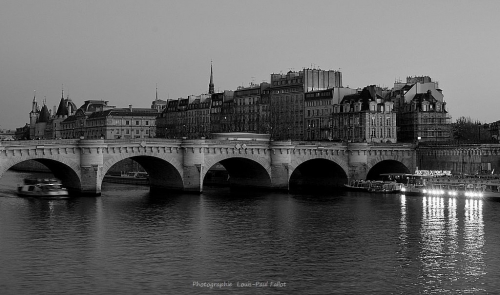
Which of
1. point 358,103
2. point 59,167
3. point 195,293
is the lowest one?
point 195,293

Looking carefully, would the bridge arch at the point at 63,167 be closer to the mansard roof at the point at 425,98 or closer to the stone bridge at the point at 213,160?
the stone bridge at the point at 213,160

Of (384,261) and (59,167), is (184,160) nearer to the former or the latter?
(59,167)

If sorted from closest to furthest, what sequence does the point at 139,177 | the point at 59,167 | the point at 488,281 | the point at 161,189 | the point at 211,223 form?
the point at 488,281 → the point at 211,223 → the point at 59,167 → the point at 161,189 → the point at 139,177

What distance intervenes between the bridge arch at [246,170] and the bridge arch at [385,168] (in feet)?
61.0

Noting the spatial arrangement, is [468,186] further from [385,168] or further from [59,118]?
[59,118]

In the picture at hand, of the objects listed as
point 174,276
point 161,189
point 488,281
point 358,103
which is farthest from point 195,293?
point 358,103

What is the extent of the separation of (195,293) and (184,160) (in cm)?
4567

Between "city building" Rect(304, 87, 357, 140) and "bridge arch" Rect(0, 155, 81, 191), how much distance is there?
56.4 metres

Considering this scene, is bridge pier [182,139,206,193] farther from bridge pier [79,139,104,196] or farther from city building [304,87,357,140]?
city building [304,87,357,140]

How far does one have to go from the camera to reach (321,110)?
125 meters

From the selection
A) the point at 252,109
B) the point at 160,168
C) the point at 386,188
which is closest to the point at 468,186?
the point at 386,188

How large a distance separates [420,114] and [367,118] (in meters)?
11.2

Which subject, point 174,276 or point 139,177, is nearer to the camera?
point 174,276

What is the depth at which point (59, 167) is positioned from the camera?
7519 centimetres
